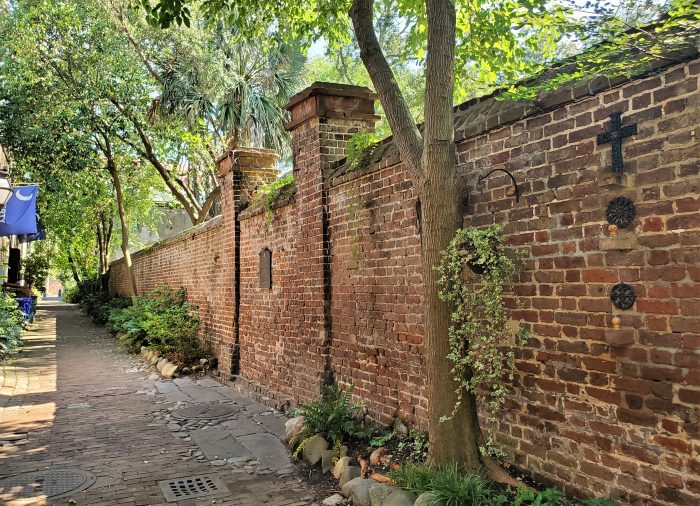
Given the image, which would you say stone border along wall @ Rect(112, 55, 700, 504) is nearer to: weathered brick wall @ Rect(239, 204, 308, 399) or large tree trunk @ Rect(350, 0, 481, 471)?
large tree trunk @ Rect(350, 0, 481, 471)

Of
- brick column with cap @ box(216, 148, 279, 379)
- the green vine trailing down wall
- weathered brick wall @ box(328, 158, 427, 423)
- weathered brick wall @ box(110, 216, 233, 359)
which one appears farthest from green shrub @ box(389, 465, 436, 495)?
weathered brick wall @ box(110, 216, 233, 359)

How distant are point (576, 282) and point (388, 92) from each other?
185cm

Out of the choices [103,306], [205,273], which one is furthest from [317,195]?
[103,306]

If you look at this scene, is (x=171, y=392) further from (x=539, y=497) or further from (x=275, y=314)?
(x=539, y=497)

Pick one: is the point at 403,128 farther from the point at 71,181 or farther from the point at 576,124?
the point at 71,181

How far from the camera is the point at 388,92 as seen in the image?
3854mm

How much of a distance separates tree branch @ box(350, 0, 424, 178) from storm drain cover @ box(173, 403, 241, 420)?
183 inches

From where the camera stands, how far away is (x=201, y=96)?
15.2 metres

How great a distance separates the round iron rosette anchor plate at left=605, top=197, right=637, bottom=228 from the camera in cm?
289

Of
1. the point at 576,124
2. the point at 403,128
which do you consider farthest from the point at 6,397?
the point at 576,124

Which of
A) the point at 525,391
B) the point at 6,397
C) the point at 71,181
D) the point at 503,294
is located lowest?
the point at 6,397

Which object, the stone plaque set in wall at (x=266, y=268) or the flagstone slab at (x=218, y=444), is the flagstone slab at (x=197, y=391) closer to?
the flagstone slab at (x=218, y=444)

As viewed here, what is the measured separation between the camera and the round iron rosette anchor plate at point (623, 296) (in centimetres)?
288

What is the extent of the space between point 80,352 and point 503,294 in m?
12.1
